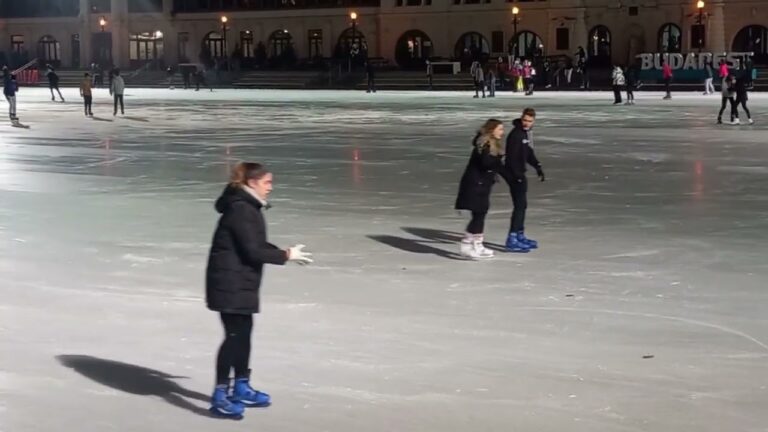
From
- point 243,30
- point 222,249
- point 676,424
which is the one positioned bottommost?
point 676,424

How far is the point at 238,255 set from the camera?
516 centimetres

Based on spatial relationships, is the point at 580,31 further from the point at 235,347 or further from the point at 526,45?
the point at 235,347

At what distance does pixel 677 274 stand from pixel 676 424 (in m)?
3.77

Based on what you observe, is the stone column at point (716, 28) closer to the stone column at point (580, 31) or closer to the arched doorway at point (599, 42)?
the arched doorway at point (599, 42)

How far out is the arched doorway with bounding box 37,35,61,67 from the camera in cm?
8212

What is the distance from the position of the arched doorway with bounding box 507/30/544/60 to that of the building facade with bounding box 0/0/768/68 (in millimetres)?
80

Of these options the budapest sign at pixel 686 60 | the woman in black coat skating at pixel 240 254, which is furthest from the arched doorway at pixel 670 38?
the woman in black coat skating at pixel 240 254

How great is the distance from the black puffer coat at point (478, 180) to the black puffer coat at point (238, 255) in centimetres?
417

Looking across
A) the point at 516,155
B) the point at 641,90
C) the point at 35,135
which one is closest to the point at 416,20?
the point at 641,90

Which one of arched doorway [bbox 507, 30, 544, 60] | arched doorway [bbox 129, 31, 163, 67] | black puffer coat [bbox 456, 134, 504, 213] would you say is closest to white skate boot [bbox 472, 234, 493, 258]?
black puffer coat [bbox 456, 134, 504, 213]

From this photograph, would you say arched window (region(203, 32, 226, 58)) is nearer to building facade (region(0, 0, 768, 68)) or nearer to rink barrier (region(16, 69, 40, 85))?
building facade (region(0, 0, 768, 68))

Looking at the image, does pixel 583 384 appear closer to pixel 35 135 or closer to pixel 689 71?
pixel 35 135

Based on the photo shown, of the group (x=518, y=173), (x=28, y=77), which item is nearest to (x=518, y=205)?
(x=518, y=173)

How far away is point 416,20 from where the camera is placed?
6894 cm
